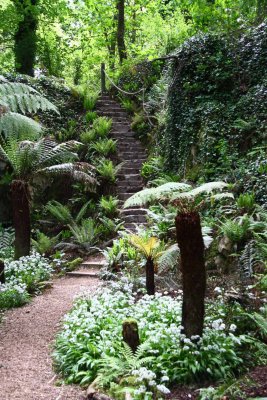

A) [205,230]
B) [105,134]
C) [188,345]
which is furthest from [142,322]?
[105,134]

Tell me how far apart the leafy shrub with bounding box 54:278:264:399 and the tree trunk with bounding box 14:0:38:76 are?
12.0 meters

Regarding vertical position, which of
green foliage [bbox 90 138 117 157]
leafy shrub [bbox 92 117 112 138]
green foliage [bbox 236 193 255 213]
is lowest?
green foliage [bbox 236 193 255 213]

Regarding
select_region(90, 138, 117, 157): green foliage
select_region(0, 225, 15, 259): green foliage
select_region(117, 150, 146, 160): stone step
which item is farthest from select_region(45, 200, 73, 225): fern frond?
select_region(117, 150, 146, 160): stone step

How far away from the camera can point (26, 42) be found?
14773 millimetres

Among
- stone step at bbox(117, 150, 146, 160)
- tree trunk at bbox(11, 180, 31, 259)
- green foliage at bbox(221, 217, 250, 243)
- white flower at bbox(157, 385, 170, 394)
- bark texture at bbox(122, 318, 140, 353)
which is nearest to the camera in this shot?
white flower at bbox(157, 385, 170, 394)

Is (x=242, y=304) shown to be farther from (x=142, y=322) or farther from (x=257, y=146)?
(x=257, y=146)

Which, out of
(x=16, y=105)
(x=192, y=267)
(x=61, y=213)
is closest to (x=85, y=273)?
(x=61, y=213)

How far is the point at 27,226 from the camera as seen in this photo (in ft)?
28.7

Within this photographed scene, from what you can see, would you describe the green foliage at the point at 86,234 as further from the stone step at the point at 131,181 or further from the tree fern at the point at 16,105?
the tree fern at the point at 16,105

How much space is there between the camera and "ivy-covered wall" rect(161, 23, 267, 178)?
28.5 feet

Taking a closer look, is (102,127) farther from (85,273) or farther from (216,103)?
(85,273)

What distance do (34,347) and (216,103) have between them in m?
6.92

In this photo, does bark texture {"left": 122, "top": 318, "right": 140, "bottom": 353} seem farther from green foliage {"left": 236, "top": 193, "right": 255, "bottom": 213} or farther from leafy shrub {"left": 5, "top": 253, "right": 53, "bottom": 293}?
green foliage {"left": 236, "top": 193, "right": 255, "bottom": 213}

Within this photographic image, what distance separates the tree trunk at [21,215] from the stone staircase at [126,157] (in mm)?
2206
